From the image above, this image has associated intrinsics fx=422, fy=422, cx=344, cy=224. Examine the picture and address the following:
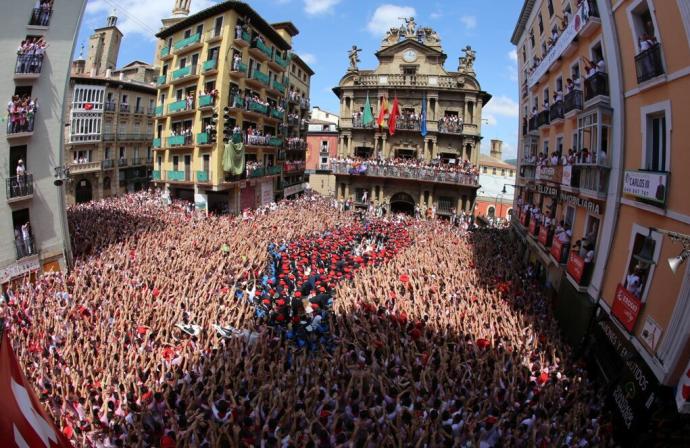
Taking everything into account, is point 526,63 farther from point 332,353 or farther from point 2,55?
point 2,55

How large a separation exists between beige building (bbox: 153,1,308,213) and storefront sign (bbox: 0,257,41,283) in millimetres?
11824

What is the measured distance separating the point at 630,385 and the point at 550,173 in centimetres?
894

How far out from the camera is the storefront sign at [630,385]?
7453 millimetres

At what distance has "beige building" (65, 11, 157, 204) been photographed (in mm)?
32375

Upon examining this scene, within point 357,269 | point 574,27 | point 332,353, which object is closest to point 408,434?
point 332,353

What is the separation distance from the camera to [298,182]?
39406 mm

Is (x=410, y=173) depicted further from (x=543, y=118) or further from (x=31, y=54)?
(x=31, y=54)

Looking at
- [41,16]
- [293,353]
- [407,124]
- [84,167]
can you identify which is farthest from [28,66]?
[407,124]

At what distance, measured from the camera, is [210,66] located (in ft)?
80.5

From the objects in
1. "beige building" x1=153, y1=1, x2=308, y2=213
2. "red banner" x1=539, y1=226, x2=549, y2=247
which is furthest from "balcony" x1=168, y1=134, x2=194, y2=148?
"red banner" x1=539, y1=226, x2=549, y2=247

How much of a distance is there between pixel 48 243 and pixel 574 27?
1855 cm

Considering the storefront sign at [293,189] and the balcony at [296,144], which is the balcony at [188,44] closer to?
the balcony at [296,144]

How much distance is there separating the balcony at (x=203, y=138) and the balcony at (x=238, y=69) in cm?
388

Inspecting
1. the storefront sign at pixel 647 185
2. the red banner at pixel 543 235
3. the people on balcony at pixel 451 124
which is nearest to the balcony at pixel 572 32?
the storefront sign at pixel 647 185
